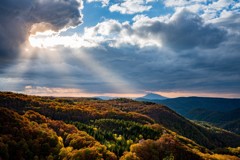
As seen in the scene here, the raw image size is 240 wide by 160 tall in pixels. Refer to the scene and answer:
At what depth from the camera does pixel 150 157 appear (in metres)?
183

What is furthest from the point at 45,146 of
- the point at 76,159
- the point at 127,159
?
the point at 127,159

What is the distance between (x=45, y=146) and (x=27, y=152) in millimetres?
17728

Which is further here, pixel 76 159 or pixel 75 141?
pixel 75 141

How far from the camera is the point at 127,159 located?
156125mm

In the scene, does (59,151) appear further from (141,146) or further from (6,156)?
(141,146)

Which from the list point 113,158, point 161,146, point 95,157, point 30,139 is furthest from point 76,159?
point 161,146

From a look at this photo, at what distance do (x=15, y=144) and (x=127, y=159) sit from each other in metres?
75.9

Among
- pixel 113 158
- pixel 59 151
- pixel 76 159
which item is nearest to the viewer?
pixel 76 159

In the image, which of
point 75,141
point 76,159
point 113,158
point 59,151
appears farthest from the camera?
point 75,141

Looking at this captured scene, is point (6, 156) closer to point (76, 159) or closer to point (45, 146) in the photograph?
point (45, 146)

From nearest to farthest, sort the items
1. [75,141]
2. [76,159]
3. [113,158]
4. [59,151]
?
1. [76,159]
2. [113,158]
3. [59,151]
4. [75,141]

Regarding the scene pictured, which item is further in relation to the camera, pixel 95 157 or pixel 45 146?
pixel 45 146

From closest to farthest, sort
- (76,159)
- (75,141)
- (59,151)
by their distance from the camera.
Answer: (76,159) < (59,151) < (75,141)

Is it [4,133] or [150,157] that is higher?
[4,133]
